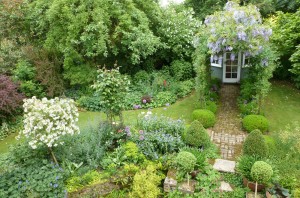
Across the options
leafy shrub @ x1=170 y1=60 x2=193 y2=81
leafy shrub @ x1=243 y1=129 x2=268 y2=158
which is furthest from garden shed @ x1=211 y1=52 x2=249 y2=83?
leafy shrub @ x1=243 y1=129 x2=268 y2=158

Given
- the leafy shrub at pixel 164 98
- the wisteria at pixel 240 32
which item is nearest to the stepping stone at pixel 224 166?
the wisteria at pixel 240 32

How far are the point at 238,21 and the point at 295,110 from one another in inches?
185

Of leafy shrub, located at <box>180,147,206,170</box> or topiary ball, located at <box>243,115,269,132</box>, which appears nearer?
leafy shrub, located at <box>180,147,206,170</box>

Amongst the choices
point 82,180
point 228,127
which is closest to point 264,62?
point 228,127

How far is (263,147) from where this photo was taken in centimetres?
662

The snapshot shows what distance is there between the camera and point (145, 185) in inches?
236

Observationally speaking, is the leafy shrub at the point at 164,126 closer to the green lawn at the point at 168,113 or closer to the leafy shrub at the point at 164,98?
the green lawn at the point at 168,113

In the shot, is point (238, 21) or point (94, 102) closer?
point (238, 21)

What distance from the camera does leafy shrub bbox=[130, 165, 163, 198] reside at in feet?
19.5

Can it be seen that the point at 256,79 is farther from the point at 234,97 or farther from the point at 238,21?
the point at 238,21

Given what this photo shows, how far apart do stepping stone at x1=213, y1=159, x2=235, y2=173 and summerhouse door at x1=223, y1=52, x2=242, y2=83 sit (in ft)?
18.9

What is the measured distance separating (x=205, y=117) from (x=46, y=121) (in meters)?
5.51

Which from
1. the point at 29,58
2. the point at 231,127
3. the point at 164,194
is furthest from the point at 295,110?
the point at 29,58

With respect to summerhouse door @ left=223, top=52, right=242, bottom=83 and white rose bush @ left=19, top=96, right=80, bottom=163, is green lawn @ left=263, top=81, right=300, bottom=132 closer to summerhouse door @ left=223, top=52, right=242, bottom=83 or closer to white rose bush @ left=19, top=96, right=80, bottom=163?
summerhouse door @ left=223, top=52, right=242, bottom=83
